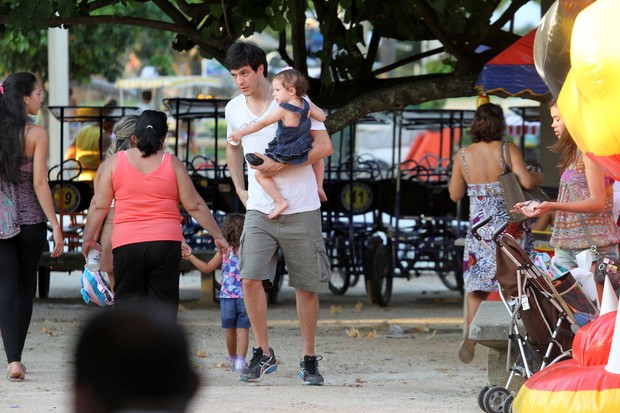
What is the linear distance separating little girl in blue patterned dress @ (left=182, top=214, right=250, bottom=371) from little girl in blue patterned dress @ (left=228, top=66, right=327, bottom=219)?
32.5 inches

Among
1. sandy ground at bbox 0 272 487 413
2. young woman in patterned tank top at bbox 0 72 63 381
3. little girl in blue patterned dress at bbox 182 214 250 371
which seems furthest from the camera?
little girl in blue patterned dress at bbox 182 214 250 371

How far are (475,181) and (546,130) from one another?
3559 mm

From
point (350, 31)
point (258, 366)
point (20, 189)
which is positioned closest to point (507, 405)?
point (258, 366)

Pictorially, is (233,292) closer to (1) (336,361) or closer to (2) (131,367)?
(1) (336,361)

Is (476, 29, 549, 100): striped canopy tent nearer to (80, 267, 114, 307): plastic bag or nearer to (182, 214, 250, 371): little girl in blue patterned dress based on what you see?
(182, 214, 250, 371): little girl in blue patterned dress

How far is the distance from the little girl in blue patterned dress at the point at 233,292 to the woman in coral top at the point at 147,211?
785mm

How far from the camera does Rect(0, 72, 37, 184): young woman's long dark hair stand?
24.8 ft

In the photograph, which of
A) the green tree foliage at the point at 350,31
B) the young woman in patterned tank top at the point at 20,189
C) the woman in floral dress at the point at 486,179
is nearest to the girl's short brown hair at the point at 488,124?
the woman in floral dress at the point at 486,179

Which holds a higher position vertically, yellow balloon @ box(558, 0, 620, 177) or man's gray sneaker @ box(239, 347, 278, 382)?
yellow balloon @ box(558, 0, 620, 177)

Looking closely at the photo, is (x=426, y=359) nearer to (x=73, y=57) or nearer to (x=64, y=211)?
(x=64, y=211)

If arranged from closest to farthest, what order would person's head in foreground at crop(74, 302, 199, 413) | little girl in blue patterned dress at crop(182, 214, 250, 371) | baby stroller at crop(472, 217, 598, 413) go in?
person's head in foreground at crop(74, 302, 199, 413), baby stroller at crop(472, 217, 598, 413), little girl in blue patterned dress at crop(182, 214, 250, 371)

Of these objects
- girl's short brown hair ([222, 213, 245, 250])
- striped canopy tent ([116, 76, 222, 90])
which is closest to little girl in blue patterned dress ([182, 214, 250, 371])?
girl's short brown hair ([222, 213, 245, 250])

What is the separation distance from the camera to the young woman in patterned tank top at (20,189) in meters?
7.57

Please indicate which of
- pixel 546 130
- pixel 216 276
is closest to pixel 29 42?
pixel 216 276
